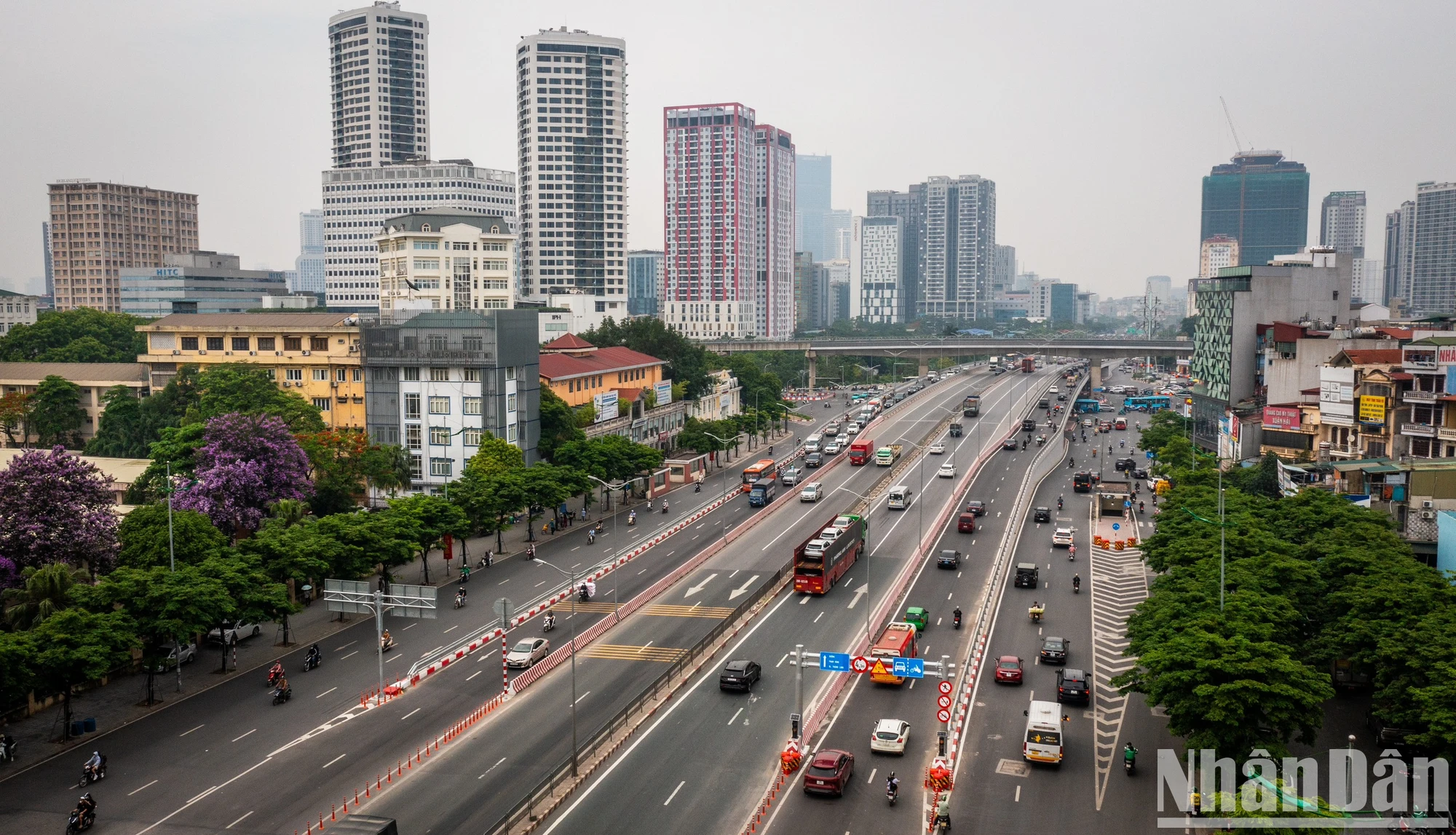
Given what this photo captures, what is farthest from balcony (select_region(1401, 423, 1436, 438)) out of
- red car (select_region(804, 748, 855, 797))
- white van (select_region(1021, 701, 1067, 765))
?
red car (select_region(804, 748, 855, 797))

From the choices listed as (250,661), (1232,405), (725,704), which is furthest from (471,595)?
(1232,405)

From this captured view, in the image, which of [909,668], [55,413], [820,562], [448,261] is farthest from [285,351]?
[909,668]

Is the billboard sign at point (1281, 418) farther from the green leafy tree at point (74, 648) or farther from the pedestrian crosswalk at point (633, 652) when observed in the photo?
the green leafy tree at point (74, 648)

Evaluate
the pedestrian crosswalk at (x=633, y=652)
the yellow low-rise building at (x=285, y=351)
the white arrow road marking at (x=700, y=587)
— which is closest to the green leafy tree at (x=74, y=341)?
the yellow low-rise building at (x=285, y=351)

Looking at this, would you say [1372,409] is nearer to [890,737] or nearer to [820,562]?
[820,562]

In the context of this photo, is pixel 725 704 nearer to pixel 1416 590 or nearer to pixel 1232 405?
pixel 1416 590
